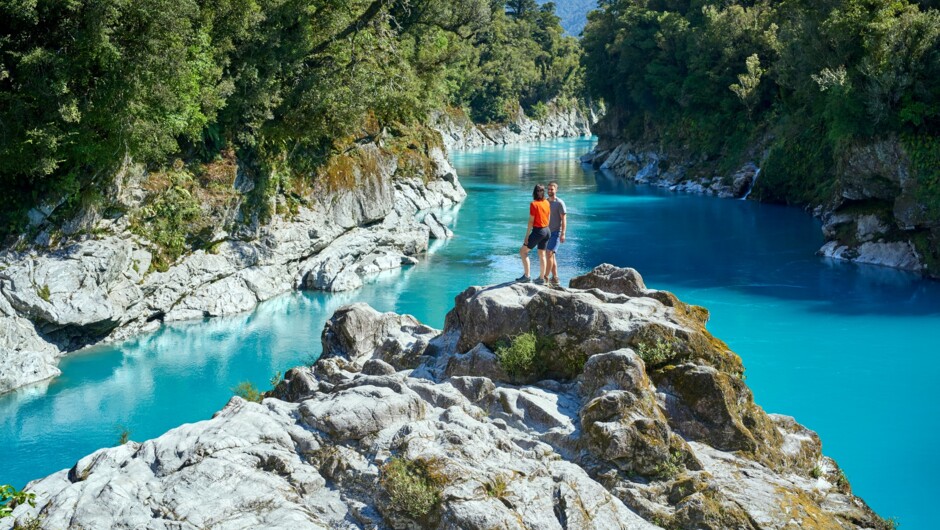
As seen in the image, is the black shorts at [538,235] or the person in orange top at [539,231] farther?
the black shorts at [538,235]

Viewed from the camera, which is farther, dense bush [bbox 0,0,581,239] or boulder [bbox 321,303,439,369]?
dense bush [bbox 0,0,581,239]

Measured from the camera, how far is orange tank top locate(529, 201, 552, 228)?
15570mm

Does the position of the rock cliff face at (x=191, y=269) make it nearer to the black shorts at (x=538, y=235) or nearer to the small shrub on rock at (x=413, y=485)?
the black shorts at (x=538, y=235)

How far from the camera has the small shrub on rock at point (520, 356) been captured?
13.3 m

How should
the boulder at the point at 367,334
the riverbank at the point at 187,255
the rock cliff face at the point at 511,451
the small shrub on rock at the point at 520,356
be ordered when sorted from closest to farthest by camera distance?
→ 1. the rock cliff face at the point at 511,451
2. the small shrub on rock at the point at 520,356
3. the boulder at the point at 367,334
4. the riverbank at the point at 187,255

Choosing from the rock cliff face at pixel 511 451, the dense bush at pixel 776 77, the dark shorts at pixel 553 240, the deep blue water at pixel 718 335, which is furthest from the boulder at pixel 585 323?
the dense bush at pixel 776 77

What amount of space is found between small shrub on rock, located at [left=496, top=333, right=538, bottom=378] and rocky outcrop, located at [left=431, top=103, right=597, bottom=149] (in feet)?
235

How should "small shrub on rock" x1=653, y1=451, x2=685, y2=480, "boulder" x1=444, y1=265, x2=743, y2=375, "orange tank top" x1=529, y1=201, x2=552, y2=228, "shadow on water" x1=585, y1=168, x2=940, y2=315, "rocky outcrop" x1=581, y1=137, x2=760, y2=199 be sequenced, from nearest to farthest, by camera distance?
1. "small shrub on rock" x1=653, y1=451, x2=685, y2=480
2. "boulder" x1=444, y1=265, x2=743, y2=375
3. "orange tank top" x1=529, y1=201, x2=552, y2=228
4. "shadow on water" x1=585, y1=168, x2=940, y2=315
5. "rocky outcrop" x1=581, y1=137, x2=760, y2=199

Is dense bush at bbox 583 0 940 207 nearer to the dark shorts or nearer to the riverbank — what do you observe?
the riverbank

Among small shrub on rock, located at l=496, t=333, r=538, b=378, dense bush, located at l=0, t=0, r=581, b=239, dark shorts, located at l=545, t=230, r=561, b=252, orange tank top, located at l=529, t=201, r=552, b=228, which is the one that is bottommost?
small shrub on rock, located at l=496, t=333, r=538, b=378

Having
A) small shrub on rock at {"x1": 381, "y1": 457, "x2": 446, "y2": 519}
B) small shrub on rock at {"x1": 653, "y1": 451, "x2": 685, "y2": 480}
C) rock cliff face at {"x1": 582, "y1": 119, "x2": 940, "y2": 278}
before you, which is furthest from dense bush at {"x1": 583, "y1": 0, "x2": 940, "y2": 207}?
small shrub on rock at {"x1": 381, "y1": 457, "x2": 446, "y2": 519}

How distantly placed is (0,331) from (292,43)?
1391 centimetres

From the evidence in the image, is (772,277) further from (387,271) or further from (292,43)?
(292,43)

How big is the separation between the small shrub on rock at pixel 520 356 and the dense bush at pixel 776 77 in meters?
24.5
